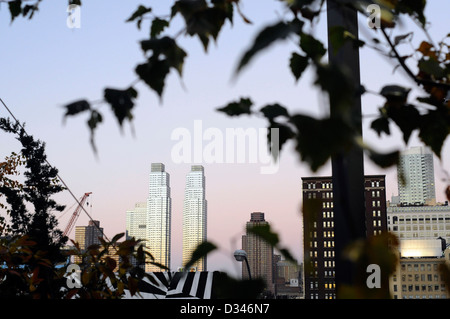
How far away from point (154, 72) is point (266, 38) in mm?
177

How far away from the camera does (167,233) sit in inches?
5369

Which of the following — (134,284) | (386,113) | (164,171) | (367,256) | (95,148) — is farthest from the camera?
(164,171)

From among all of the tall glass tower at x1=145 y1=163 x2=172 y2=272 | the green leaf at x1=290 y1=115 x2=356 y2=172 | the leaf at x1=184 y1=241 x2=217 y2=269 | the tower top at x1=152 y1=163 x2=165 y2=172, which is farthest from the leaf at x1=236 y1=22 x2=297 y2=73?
the tall glass tower at x1=145 y1=163 x2=172 y2=272

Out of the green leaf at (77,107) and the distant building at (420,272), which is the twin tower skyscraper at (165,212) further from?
the green leaf at (77,107)

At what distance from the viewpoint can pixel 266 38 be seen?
14.0 inches

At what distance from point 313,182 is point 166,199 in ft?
196

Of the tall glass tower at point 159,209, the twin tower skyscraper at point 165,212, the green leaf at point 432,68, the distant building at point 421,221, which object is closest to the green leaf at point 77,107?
the green leaf at point 432,68

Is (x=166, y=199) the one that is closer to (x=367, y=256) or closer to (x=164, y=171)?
(x=164, y=171)

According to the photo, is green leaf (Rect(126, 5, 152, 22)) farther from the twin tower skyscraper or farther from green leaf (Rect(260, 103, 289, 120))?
the twin tower skyscraper

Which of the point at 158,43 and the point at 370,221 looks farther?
the point at 370,221

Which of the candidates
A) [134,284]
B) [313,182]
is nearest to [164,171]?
[313,182]

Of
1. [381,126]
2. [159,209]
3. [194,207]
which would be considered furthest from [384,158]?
[159,209]

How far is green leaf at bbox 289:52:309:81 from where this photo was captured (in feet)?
2.07
